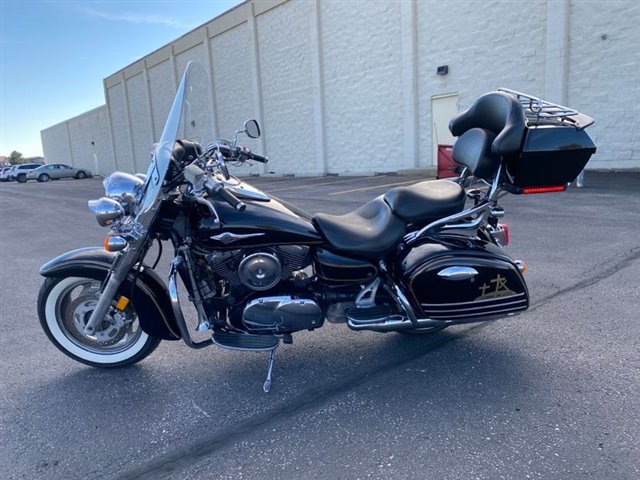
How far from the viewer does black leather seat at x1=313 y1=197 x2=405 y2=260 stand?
2.82m

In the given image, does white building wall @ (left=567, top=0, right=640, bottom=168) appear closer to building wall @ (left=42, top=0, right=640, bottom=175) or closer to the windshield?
building wall @ (left=42, top=0, right=640, bottom=175)

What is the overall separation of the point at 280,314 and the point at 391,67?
52.8ft

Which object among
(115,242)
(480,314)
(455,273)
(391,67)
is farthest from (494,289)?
(391,67)

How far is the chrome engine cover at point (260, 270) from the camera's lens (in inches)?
109

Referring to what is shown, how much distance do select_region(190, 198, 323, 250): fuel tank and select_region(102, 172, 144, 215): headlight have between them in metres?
0.37

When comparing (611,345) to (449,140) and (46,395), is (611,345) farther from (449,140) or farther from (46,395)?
(449,140)

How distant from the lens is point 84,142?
45875 millimetres

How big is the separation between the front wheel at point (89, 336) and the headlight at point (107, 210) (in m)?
0.63

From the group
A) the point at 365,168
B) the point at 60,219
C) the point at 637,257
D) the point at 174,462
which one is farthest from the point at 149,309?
the point at 365,168

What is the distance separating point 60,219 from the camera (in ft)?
37.8

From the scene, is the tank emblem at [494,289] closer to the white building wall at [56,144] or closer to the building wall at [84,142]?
the building wall at [84,142]

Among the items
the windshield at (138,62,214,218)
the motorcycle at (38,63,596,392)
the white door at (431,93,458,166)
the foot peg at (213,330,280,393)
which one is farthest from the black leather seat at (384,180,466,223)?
the white door at (431,93,458,166)

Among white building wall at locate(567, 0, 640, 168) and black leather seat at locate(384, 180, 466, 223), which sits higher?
white building wall at locate(567, 0, 640, 168)

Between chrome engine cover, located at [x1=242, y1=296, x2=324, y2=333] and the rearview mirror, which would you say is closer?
chrome engine cover, located at [x1=242, y1=296, x2=324, y2=333]
